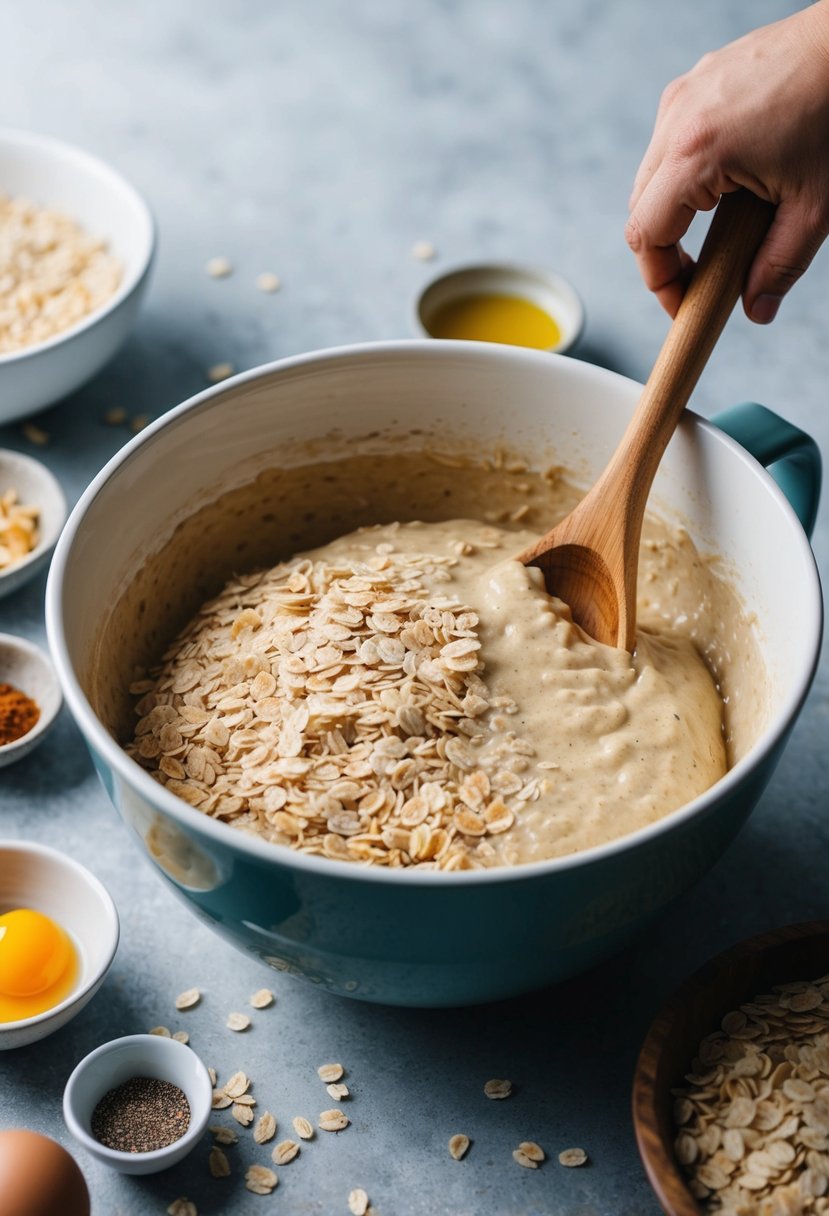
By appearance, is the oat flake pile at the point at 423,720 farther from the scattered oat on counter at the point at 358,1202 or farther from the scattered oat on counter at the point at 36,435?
the scattered oat on counter at the point at 36,435

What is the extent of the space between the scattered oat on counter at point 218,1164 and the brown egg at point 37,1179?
0.15 metres

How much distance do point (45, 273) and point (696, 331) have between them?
1376 millimetres

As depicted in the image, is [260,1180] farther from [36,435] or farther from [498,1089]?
[36,435]

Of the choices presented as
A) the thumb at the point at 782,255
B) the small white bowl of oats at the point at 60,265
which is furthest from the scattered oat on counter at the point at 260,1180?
the small white bowl of oats at the point at 60,265

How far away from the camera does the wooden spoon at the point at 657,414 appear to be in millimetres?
1620

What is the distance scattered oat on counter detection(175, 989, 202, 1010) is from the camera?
5.23 ft

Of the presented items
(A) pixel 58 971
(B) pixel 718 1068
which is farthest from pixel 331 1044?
(B) pixel 718 1068

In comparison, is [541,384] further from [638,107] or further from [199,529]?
[638,107]

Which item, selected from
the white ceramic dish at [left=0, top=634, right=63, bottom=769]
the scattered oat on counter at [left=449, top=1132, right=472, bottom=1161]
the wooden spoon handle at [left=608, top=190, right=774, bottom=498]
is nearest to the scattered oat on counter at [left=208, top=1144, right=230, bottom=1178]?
the scattered oat on counter at [left=449, top=1132, right=472, bottom=1161]

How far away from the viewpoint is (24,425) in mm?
2385

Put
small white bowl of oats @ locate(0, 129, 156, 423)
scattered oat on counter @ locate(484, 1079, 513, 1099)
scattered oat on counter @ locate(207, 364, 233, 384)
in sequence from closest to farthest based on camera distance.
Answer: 1. scattered oat on counter @ locate(484, 1079, 513, 1099)
2. small white bowl of oats @ locate(0, 129, 156, 423)
3. scattered oat on counter @ locate(207, 364, 233, 384)

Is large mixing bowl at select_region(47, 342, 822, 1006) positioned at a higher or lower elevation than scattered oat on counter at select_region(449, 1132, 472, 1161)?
higher

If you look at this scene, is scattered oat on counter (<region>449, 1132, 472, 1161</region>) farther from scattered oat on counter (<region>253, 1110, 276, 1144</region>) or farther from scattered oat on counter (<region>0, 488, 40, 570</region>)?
scattered oat on counter (<region>0, 488, 40, 570</region>)

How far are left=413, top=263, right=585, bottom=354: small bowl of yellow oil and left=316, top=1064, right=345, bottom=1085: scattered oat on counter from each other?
1.41 m
